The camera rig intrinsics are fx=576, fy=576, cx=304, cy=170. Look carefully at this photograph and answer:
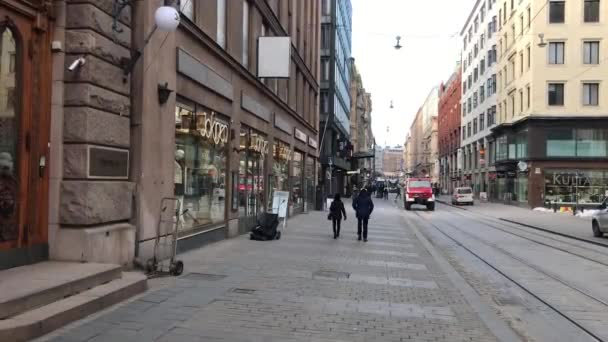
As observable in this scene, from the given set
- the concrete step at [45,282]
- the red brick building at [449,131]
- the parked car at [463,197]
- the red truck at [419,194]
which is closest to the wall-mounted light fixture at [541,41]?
the red truck at [419,194]

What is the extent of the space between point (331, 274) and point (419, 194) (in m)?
32.8

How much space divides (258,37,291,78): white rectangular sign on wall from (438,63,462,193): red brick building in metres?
72.7

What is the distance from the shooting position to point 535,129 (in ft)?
152

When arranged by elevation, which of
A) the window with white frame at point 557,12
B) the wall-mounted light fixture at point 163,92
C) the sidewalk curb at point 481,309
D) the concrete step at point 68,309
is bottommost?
the sidewalk curb at point 481,309

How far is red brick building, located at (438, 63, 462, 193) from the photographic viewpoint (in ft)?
307

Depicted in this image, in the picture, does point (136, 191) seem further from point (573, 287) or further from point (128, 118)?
point (573, 287)

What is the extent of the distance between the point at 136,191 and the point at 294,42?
1854 centimetres

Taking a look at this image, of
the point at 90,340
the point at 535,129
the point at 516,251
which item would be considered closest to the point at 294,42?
the point at 516,251

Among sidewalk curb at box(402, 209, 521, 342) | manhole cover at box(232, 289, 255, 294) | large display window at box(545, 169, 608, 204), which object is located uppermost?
large display window at box(545, 169, 608, 204)

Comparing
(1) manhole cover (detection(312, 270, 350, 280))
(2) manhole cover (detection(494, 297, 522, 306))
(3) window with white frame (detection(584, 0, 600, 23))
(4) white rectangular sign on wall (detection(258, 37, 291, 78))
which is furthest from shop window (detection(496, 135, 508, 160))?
(2) manhole cover (detection(494, 297, 522, 306))

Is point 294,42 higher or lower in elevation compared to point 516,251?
higher

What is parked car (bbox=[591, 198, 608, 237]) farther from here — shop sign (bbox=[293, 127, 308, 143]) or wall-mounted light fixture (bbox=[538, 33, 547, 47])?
wall-mounted light fixture (bbox=[538, 33, 547, 47])

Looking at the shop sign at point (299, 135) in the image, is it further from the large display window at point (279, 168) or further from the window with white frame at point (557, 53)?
the window with white frame at point (557, 53)

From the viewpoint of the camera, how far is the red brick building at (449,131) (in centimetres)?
9344
